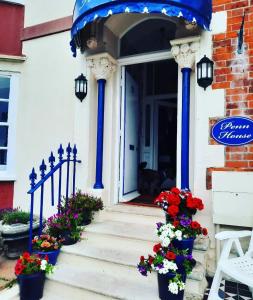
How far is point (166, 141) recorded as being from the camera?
7.76m

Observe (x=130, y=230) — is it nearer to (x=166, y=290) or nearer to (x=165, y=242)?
(x=165, y=242)

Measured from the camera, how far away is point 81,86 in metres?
4.41

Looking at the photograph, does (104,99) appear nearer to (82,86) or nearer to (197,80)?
(82,86)

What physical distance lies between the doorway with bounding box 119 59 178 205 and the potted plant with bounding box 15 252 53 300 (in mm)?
1986

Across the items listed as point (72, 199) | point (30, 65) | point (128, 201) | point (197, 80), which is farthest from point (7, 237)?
point (197, 80)

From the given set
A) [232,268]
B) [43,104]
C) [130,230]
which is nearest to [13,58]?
[43,104]

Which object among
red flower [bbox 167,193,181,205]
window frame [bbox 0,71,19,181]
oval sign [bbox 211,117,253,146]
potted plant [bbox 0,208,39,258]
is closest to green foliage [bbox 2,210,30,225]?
potted plant [bbox 0,208,39,258]

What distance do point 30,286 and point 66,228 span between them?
34.5 inches

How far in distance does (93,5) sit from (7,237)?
3.29 m

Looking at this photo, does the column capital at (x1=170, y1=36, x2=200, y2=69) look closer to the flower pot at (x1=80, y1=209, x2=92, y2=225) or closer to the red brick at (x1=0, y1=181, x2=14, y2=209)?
the flower pot at (x1=80, y1=209, x2=92, y2=225)

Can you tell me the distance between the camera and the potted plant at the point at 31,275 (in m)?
2.70

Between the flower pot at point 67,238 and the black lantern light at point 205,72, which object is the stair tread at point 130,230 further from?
the black lantern light at point 205,72

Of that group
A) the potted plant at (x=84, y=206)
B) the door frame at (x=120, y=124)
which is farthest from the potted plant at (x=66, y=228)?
the door frame at (x=120, y=124)

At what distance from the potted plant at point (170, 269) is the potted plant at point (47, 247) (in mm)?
1140
